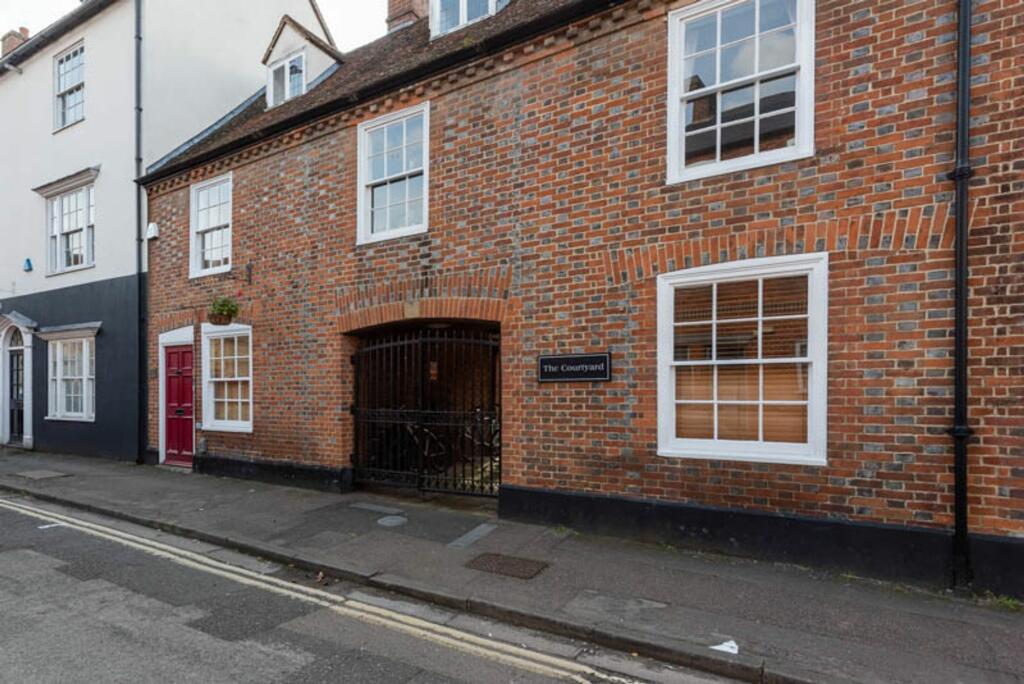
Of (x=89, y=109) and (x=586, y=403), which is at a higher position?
(x=89, y=109)

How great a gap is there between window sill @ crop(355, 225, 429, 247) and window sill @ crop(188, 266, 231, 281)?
135 inches

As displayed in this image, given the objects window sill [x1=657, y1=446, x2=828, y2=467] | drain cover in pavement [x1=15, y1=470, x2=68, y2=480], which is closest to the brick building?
window sill [x1=657, y1=446, x2=828, y2=467]

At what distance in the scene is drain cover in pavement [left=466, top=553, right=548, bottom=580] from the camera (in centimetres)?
516

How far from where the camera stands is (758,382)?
217 inches

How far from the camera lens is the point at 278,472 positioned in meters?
9.16

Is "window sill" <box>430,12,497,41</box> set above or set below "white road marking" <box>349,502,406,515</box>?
above

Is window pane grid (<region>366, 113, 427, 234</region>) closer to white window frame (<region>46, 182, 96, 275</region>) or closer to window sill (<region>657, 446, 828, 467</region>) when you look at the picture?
window sill (<region>657, 446, 828, 467</region>)

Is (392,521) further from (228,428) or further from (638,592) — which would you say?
(228,428)

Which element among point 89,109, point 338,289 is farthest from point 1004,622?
point 89,109

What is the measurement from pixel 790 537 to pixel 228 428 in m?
9.06

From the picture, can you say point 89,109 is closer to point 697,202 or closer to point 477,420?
point 477,420

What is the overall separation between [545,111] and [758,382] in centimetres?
403

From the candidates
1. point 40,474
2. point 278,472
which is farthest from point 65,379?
point 278,472

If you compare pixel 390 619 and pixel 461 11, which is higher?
pixel 461 11
